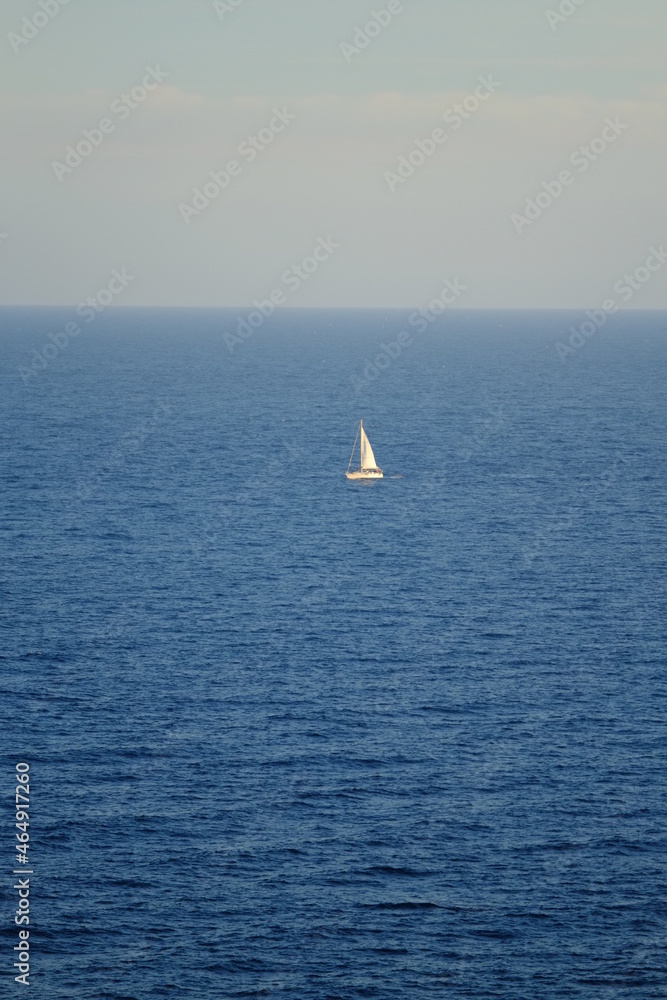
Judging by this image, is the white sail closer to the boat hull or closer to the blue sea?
the boat hull

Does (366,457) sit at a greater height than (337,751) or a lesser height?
greater

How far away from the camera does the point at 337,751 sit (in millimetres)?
74750

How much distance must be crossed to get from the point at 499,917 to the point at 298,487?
333 ft

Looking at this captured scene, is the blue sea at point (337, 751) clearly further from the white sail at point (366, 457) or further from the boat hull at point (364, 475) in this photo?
the white sail at point (366, 457)

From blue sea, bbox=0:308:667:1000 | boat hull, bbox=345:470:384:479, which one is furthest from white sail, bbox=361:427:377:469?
blue sea, bbox=0:308:667:1000

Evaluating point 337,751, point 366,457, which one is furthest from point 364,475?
point 337,751

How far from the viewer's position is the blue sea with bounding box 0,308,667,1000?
55875 mm

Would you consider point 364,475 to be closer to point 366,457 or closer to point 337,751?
point 366,457

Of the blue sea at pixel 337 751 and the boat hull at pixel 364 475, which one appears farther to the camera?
the boat hull at pixel 364 475

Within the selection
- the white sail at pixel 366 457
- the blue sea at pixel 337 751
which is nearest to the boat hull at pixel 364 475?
the white sail at pixel 366 457

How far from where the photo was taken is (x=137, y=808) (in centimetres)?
6669

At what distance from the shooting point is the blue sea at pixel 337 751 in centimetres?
5588

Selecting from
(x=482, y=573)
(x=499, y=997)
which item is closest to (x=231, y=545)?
(x=482, y=573)

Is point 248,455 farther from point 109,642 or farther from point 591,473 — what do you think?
point 109,642
